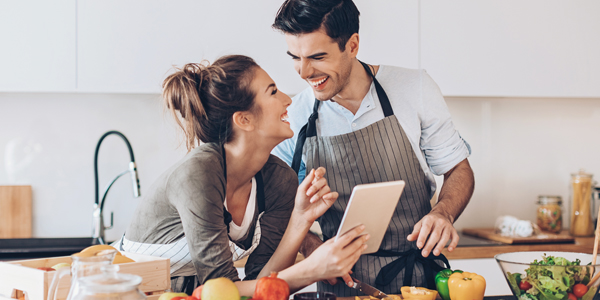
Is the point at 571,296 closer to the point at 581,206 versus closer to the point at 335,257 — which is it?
the point at 335,257

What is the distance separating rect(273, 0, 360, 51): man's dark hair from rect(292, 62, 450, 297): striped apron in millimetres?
255

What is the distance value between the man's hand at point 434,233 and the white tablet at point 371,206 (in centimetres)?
10

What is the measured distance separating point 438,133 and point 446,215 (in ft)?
1.02

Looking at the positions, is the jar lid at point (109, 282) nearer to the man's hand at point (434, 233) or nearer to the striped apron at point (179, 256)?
the striped apron at point (179, 256)

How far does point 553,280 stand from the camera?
3.48 ft

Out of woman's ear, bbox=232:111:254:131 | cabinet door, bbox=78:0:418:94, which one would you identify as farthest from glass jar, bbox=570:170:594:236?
woman's ear, bbox=232:111:254:131

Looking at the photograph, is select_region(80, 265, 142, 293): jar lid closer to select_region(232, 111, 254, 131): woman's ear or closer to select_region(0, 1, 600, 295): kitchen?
select_region(232, 111, 254, 131): woman's ear

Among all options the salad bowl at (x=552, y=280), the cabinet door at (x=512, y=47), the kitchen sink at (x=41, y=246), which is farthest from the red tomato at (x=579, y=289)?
the kitchen sink at (x=41, y=246)

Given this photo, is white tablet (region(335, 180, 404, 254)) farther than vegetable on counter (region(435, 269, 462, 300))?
No

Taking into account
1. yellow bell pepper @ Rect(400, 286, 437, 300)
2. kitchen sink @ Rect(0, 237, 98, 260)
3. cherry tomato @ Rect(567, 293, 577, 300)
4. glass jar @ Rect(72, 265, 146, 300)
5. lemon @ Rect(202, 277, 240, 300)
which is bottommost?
kitchen sink @ Rect(0, 237, 98, 260)

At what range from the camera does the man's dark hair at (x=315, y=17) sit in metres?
1.55

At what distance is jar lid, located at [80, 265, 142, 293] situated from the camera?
0.71 meters

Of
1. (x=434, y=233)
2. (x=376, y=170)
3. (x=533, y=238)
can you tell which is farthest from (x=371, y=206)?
(x=533, y=238)

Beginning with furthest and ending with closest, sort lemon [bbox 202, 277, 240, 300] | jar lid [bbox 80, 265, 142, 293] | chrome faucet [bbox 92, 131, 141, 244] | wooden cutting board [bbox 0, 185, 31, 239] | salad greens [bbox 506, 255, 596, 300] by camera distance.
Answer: wooden cutting board [bbox 0, 185, 31, 239]
chrome faucet [bbox 92, 131, 141, 244]
salad greens [bbox 506, 255, 596, 300]
lemon [bbox 202, 277, 240, 300]
jar lid [bbox 80, 265, 142, 293]
